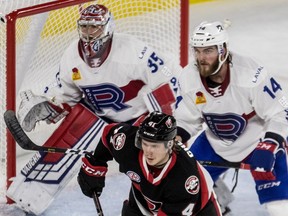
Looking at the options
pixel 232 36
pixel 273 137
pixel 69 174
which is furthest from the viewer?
pixel 232 36

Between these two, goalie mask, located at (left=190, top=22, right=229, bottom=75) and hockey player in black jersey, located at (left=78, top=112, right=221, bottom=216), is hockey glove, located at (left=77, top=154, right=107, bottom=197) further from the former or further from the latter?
goalie mask, located at (left=190, top=22, right=229, bottom=75)

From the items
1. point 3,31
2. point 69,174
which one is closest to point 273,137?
point 69,174

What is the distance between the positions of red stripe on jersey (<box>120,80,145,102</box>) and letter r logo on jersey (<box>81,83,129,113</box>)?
18 mm

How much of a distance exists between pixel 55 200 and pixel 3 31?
0.79 meters

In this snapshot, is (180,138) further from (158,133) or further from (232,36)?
(232,36)

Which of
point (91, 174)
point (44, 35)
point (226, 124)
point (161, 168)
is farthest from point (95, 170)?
point (44, 35)

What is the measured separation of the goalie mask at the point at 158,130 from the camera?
351 cm

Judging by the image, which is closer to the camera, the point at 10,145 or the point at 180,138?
the point at 180,138

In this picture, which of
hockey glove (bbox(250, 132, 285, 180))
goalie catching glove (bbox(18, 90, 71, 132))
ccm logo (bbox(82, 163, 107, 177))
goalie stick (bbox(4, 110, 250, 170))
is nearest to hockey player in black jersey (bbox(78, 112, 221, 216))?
ccm logo (bbox(82, 163, 107, 177))

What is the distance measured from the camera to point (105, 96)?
4.54 meters

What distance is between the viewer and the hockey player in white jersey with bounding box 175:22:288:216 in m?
4.11

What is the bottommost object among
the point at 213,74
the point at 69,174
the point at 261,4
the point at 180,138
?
the point at 261,4

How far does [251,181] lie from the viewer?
493cm

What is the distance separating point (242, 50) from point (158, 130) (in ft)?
10.2
